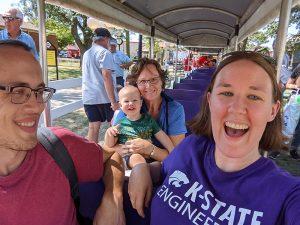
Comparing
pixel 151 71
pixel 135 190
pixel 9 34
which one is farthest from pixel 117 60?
pixel 135 190

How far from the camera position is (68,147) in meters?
1.60

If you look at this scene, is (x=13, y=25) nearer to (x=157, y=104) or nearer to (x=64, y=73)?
(x=157, y=104)

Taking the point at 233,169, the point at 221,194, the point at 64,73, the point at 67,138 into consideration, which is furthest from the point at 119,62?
the point at 64,73

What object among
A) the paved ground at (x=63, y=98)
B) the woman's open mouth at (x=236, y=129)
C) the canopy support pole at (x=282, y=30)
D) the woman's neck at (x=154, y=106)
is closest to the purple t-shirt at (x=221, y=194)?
the woman's open mouth at (x=236, y=129)

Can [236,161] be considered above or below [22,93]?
below

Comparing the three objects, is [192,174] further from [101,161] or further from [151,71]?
[151,71]

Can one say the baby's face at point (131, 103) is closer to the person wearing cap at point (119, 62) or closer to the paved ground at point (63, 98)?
the person wearing cap at point (119, 62)

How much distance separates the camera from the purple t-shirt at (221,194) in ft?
4.07

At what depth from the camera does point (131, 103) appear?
→ 267cm

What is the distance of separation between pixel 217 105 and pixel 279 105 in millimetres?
337

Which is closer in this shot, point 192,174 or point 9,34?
point 192,174

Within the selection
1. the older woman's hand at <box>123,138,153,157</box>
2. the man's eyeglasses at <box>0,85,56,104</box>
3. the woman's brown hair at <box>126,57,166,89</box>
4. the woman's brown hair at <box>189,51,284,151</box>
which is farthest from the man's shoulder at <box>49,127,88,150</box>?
the woman's brown hair at <box>126,57,166,89</box>

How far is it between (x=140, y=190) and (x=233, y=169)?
0.51 meters

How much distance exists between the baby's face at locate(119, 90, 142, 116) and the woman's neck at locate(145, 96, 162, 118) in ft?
0.58
